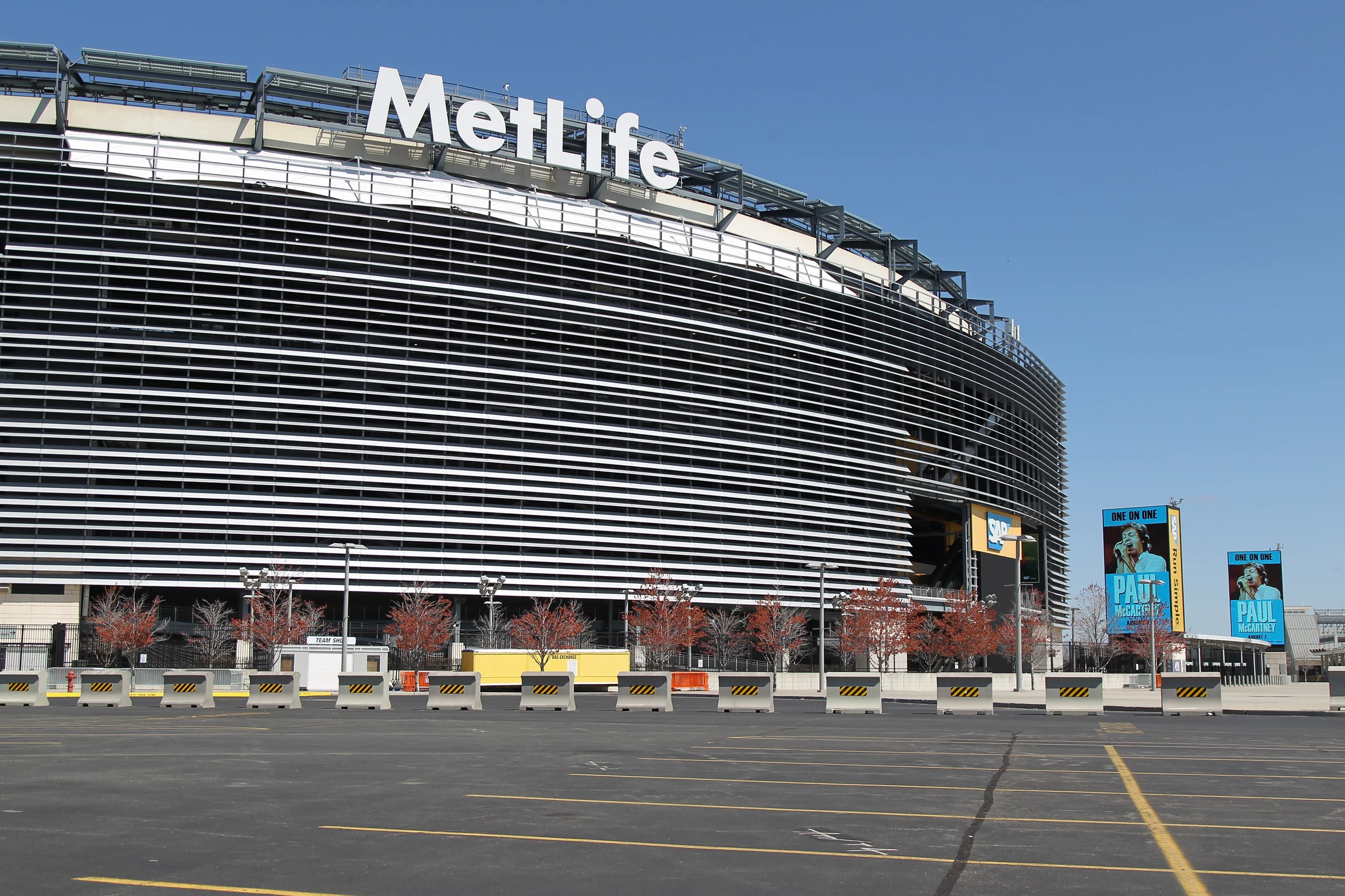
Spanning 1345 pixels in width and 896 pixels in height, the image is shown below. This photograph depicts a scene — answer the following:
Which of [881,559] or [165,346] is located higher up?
[165,346]

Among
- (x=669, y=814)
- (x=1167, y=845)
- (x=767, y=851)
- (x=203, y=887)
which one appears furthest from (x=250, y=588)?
(x=1167, y=845)

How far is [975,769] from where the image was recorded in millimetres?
19219

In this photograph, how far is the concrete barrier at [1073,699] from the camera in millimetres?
37688

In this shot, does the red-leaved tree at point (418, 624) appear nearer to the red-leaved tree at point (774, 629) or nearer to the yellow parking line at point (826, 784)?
the red-leaved tree at point (774, 629)

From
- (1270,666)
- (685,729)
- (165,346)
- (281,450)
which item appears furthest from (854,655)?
(1270,666)

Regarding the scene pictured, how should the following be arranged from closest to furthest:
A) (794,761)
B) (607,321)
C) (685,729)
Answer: (794,761)
(685,729)
(607,321)

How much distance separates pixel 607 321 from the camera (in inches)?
3337

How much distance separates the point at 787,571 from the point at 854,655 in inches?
343

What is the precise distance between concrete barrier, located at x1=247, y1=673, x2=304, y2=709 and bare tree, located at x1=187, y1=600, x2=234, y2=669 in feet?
112

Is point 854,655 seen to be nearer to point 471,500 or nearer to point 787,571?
point 787,571

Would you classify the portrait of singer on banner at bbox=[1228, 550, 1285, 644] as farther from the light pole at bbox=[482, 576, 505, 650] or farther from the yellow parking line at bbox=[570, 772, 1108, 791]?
the yellow parking line at bbox=[570, 772, 1108, 791]

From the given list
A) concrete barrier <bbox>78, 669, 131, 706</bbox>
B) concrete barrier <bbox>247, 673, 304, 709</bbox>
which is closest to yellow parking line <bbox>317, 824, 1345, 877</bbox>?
concrete barrier <bbox>247, 673, 304, 709</bbox>

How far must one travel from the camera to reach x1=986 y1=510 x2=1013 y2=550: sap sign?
107 meters

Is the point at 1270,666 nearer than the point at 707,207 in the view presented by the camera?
No
